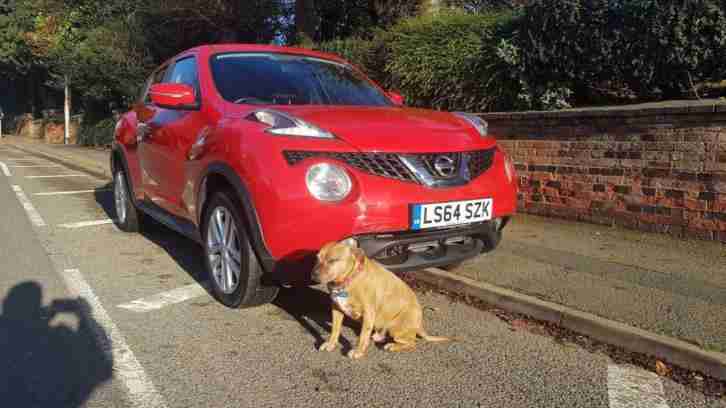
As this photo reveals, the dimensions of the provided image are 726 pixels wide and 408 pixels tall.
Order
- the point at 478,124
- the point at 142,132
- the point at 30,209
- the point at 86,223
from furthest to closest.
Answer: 1. the point at 30,209
2. the point at 86,223
3. the point at 142,132
4. the point at 478,124

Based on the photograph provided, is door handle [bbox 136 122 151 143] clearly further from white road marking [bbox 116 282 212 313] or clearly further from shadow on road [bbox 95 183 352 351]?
white road marking [bbox 116 282 212 313]

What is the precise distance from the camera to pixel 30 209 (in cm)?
815

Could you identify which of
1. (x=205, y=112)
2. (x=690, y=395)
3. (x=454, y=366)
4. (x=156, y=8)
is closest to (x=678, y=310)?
(x=690, y=395)

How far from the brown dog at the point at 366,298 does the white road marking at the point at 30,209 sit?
541 cm

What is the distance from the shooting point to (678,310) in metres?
3.61

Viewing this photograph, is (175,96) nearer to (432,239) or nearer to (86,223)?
(432,239)

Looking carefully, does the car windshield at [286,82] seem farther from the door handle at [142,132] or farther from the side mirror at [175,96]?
the door handle at [142,132]

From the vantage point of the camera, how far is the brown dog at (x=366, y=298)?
2883mm

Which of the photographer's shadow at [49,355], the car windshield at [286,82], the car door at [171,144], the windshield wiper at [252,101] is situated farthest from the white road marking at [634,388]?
the car door at [171,144]

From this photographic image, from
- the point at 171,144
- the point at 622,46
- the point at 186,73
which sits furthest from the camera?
the point at 622,46

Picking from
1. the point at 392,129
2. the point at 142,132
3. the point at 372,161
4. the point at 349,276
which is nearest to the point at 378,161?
the point at 372,161

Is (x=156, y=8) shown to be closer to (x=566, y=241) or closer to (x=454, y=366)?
(x=566, y=241)

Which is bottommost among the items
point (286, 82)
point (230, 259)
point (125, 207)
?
point (125, 207)

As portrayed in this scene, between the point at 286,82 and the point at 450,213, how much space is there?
1745 millimetres
